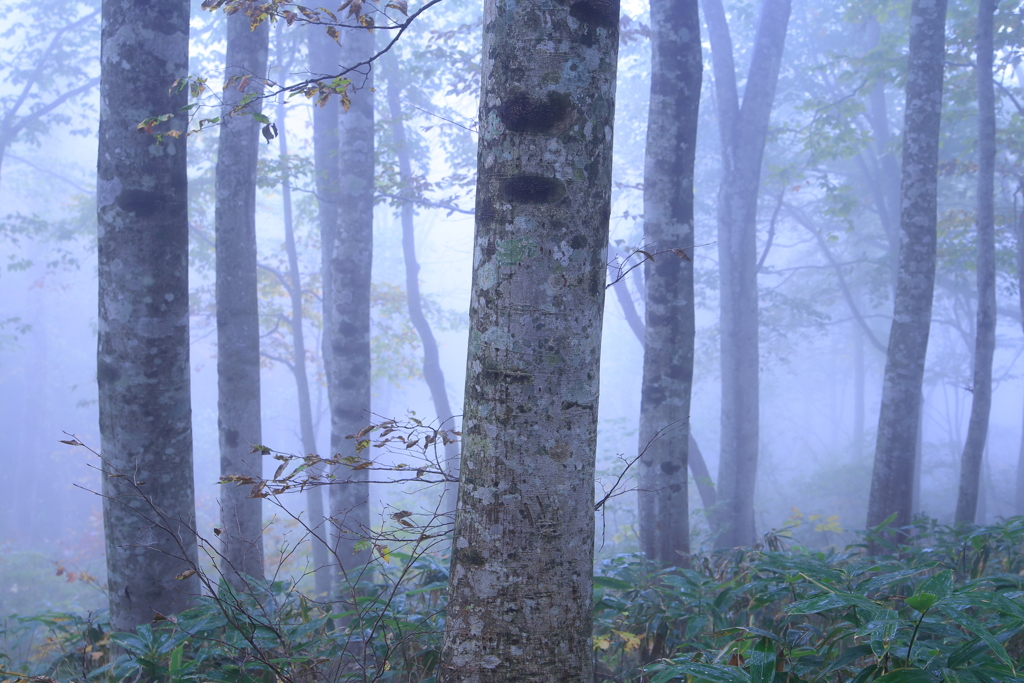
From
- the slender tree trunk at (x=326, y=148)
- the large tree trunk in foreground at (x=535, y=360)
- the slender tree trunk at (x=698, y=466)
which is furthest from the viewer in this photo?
the slender tree trunk at (x=326, y=148)

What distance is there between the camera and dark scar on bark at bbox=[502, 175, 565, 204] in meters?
1.90

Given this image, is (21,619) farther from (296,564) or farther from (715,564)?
(296,564)

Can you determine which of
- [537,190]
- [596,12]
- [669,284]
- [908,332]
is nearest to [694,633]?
[537,190]

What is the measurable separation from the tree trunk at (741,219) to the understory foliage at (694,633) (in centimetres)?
700

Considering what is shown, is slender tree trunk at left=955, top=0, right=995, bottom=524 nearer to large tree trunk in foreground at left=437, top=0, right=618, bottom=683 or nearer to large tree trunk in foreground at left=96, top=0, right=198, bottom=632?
large tree trunk in foreground at left=437, top=0, right=618, bottom=683

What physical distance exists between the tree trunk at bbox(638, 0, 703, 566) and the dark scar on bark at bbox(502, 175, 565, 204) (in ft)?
13.4

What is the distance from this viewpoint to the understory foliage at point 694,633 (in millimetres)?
2057

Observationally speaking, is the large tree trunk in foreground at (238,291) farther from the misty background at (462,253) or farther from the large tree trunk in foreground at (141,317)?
the large tree trunk in foreground at (141,317)

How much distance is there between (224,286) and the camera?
6348 mm

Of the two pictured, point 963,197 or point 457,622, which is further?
point 963,197

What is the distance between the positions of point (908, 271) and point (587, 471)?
6.40 metres

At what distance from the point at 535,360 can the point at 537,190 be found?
0.51 m

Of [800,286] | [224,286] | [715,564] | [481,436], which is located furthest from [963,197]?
[481,436]

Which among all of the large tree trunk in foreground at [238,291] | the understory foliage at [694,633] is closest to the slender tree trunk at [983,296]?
the understory foliage at [694,633]
